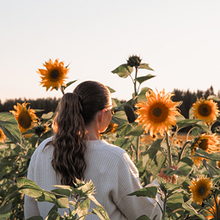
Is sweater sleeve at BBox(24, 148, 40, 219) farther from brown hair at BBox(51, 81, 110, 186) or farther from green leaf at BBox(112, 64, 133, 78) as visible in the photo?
green leaf at BBox(112, 64, 133, 78)

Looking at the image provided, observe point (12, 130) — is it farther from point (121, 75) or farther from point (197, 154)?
point (121, 75)

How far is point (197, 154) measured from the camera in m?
1.05

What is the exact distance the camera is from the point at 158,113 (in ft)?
3.94

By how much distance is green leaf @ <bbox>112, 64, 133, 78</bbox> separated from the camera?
1568 millimetres

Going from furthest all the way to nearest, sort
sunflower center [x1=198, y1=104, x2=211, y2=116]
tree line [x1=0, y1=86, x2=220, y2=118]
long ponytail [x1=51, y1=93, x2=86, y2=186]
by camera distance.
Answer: tree line [x1=0, y1=86, x2=220, y2=118] < sunflower center [x1=198, y1=104, x2=211, y2=116] < long ponytail [x1=51, y1=93, x2=86, y2=186]

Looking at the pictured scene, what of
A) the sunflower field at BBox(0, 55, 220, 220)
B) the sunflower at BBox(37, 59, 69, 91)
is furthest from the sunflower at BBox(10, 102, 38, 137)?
the sunflower at BBox(37, 59, 69, 91)

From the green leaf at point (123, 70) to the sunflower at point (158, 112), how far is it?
372 mm

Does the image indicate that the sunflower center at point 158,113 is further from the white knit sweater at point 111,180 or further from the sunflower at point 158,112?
the white knit sweater at point 111,180

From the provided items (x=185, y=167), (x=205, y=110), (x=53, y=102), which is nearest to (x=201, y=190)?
(x=185, y=167)

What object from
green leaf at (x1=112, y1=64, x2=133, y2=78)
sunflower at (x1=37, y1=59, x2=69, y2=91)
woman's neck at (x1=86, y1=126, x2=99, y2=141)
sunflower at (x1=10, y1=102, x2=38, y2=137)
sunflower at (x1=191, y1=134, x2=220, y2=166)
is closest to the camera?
woman's neck at (x1=86, y1=126, x2=99, y2=141)

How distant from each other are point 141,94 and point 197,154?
470mm

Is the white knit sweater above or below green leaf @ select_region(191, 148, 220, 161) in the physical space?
below

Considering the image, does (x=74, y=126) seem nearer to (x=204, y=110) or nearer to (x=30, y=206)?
(x=30, y=206)

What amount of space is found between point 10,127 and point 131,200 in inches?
27.2
